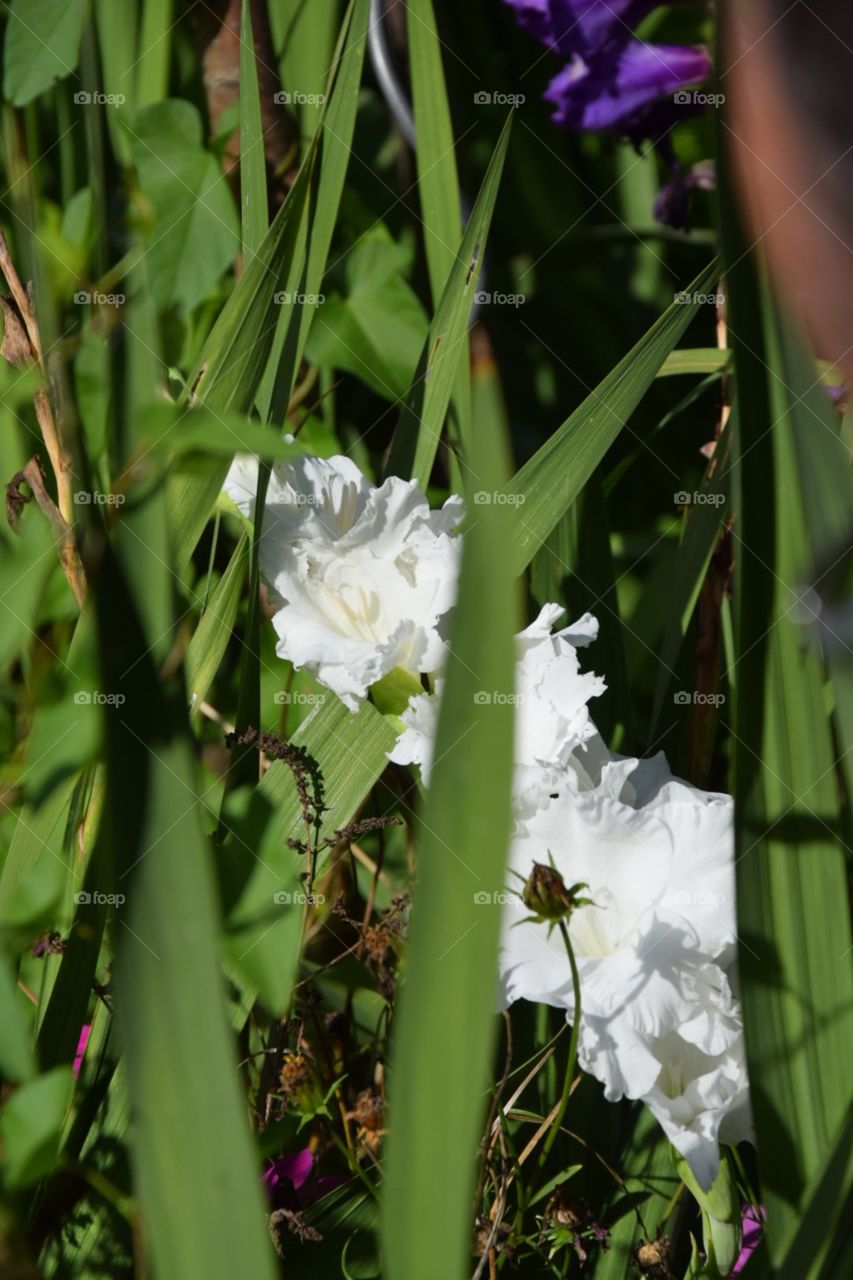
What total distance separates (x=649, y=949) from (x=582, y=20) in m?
0.76

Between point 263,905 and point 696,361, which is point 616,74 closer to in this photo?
point 696,361

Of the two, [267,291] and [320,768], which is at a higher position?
[267,291]

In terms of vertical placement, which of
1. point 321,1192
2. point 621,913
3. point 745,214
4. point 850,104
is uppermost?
point 850,104

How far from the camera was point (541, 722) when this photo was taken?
426mm

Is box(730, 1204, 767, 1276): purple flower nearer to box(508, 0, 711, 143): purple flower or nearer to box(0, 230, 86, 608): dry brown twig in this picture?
box(0, 230, 86, 608): dry brown twig

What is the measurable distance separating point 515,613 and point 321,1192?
38 cm

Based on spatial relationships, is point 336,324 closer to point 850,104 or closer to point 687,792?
point 850,104

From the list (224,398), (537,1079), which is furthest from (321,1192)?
(224,398)

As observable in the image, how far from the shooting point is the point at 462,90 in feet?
3.93

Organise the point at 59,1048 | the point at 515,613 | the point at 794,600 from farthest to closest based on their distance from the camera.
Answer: the point at 59,1048
the point at 794,600
the point at 515,613

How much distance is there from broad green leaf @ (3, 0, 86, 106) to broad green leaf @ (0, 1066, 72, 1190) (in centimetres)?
79

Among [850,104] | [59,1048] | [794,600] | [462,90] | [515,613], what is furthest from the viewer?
[462,90]

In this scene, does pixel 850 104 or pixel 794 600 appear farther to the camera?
pixel 850 104

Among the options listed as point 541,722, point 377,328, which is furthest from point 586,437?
point 377,328
